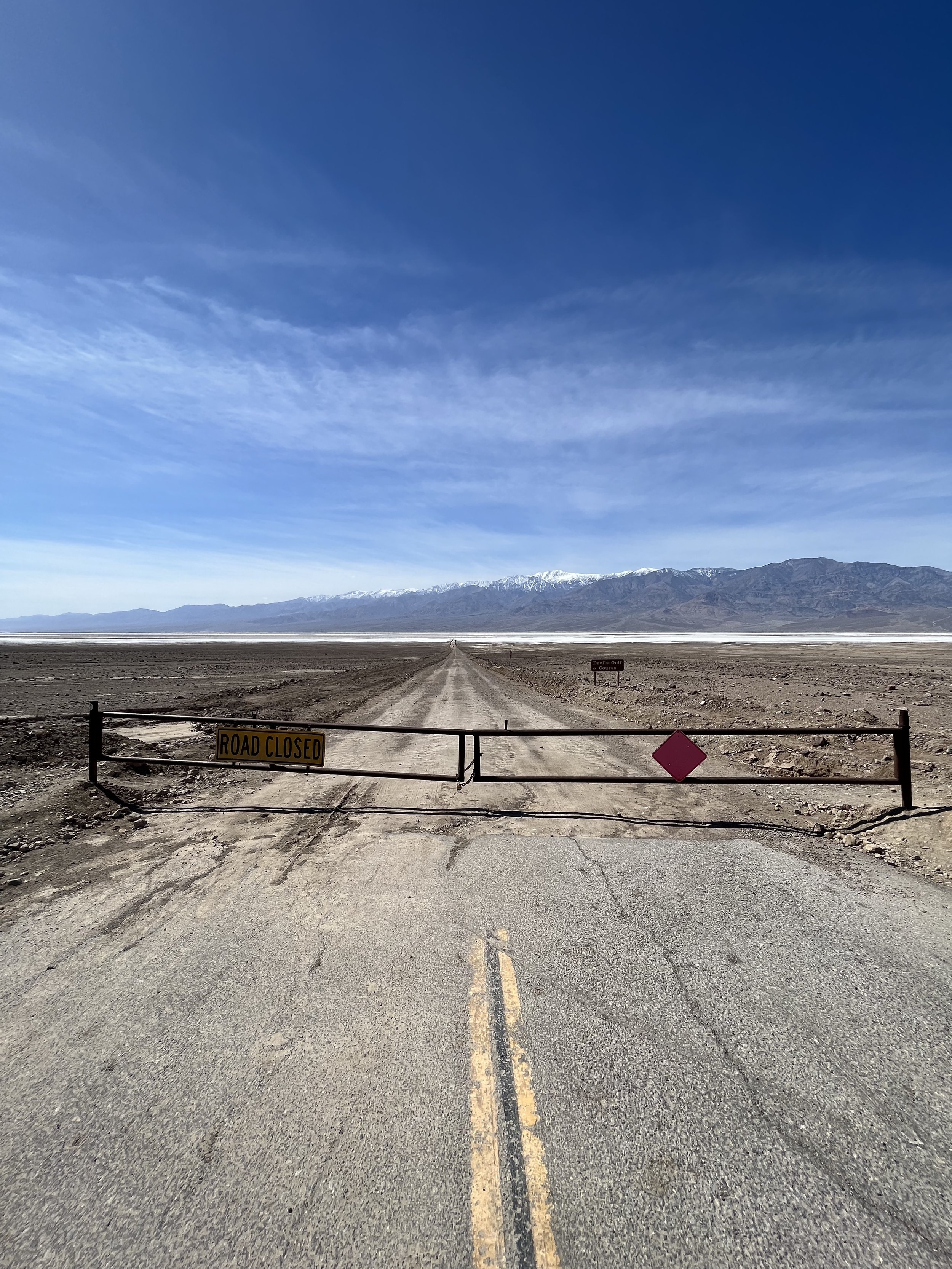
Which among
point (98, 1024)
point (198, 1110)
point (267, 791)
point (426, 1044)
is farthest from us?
point (267, 791)

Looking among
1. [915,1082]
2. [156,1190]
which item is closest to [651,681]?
[915,1082]

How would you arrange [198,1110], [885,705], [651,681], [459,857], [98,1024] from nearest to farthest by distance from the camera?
[198,1110] < [98,1024] < [459,857] < [885,705] < [651,681]

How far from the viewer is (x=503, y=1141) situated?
2.70m

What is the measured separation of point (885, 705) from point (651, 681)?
11043 mm

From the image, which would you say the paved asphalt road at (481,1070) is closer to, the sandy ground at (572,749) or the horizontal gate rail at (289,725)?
the sandy ground at (572,749)

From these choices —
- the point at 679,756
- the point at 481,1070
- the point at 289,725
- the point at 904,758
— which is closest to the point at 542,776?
the point at 679,756

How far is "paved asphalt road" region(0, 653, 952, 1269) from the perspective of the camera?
233cm

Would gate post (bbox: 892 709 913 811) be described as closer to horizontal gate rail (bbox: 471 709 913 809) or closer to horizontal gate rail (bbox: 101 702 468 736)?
horizontal gate rail (bbox: 471 709 913 809)

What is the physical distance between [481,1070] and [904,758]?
23.3 feet

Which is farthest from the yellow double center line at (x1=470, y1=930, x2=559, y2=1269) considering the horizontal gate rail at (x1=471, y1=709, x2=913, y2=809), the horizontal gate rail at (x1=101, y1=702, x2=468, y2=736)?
the horizontal gate rail at (x1=101, y1=702, x2=468, y2=736)

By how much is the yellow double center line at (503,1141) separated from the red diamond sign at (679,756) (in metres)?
4.57

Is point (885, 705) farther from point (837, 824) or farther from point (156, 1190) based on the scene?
point (156, 1190)

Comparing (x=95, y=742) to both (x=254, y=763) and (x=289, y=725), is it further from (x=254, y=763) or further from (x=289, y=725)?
(x=289, y=725)

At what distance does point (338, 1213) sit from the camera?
237cm
